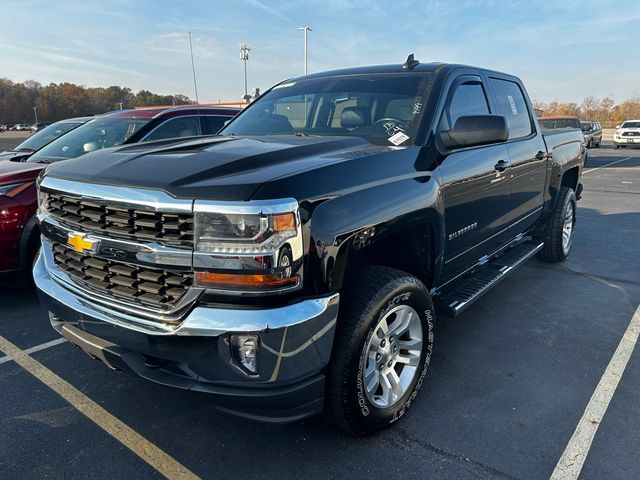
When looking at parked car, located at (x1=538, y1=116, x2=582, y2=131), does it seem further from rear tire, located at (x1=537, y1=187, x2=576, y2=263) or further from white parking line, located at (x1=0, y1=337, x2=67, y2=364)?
white parking line, located at (x1=0, y1=337, x2=67, y2=364)

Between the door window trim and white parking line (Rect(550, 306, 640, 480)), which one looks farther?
the door window trim

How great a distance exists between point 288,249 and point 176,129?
4.58m

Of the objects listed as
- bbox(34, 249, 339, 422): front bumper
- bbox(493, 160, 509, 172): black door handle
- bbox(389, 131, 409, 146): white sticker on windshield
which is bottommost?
bbox(34, 249, 339, 422): front bumper

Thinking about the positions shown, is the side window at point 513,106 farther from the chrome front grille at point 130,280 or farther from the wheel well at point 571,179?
the chrome front grille at point 130,280

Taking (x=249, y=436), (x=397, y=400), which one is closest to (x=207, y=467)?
(x=249, y=436)

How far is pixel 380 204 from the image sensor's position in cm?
246

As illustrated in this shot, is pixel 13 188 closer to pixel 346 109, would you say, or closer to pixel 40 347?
pixel 40 347

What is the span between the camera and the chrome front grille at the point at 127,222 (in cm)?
201

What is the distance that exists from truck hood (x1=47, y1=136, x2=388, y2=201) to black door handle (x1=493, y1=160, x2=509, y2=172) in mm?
1274

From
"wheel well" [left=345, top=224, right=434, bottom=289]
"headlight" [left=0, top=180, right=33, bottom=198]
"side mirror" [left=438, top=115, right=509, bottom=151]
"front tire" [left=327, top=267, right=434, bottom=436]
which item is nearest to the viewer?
"front tire" [left=327, top=267, right=434, bottom=436]

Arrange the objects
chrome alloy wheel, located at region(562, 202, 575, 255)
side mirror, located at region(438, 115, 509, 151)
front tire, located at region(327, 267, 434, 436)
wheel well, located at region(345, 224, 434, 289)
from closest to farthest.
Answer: front tire, located at region(327, 267, 434, 436)
wheel well, located at region(345, 224, 434, 289)
side mirror, located at region(438, 115, 509, 151)
chrome alloy wheel, located at region(562, 202, 575, 255)

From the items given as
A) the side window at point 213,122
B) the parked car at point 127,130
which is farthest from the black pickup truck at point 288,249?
the side window at point 213,122

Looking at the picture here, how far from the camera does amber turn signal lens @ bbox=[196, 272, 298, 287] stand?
1.96 metres

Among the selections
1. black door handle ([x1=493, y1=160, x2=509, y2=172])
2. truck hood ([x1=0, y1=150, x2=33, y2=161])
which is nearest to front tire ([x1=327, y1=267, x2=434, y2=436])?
black door handle ([x1=493, y1=160, x2=509, y2=172])
